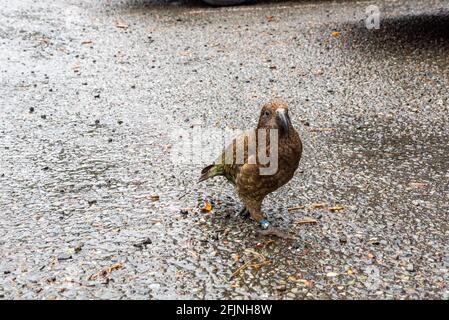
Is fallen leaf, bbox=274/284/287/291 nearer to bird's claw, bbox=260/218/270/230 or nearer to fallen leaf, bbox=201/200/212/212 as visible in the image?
bird's claw, bbox=260/218/270/230

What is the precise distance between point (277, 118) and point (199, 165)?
5.05ft

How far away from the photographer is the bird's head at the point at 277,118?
10.0 ft

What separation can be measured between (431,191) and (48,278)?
259 cm

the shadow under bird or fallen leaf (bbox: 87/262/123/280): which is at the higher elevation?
the shadow under bird

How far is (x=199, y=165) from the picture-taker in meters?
4.50

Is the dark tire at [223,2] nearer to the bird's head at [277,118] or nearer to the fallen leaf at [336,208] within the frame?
the fallen leaf at [336,208]

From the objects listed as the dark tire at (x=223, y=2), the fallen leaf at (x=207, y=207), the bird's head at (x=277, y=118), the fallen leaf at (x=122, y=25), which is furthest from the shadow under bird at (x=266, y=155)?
the dark tire at (x=223, y=2)

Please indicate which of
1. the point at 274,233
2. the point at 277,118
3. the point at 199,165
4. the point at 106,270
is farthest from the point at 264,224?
the point at 199,165

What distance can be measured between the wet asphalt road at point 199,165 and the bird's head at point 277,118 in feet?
2.37

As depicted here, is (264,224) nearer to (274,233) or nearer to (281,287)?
(274,233)

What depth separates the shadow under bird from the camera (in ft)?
10.2

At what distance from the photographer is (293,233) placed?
11.4 ft

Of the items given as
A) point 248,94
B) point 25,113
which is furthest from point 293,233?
point 25,113

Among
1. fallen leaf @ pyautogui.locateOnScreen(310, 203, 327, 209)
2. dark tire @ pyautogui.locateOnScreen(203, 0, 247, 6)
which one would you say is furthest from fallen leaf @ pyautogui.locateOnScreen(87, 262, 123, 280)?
dark tire @ pyautogui.locateOnScreen(203, 0, 247, 6)
